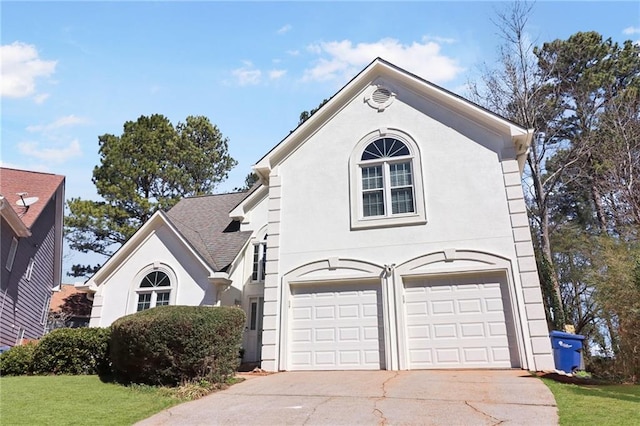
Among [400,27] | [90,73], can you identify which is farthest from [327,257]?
[90,73]

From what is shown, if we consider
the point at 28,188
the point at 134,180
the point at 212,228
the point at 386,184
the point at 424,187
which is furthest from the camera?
the point at 134,180

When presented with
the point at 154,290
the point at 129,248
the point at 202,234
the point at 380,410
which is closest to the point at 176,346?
the point at 380,410

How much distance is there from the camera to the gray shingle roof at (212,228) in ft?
47.3

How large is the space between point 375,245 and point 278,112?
20.3 feet

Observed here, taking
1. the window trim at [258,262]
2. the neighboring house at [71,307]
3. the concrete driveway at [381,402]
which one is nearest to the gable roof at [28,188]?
the window trim at [258,262]

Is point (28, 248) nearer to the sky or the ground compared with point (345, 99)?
nearer to the ground

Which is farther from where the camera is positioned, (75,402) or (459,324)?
(459,324)

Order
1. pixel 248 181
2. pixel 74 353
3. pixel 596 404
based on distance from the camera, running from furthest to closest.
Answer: pixel 248 181 < pixel 74 353 < pixel 596 404

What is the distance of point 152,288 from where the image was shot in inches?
545

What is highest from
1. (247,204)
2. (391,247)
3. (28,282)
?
(247,204)

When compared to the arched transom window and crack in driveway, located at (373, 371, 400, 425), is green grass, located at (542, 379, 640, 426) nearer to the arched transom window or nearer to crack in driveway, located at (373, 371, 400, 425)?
crack in driveway, located at (373, 371, 400, 425)

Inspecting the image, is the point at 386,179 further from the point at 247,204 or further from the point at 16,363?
the point at 16,363

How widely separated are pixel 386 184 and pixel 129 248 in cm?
902

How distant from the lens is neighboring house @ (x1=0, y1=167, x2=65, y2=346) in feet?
55.8
